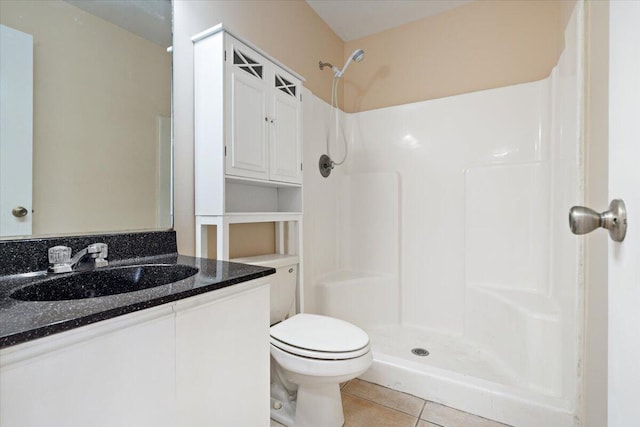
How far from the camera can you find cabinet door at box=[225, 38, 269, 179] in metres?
1.34

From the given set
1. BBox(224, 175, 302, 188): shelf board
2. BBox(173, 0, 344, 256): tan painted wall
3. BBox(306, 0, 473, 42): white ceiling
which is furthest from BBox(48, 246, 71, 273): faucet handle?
BBox(306, 0, 473, 42): white ceiling

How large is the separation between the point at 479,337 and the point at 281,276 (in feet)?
4.52

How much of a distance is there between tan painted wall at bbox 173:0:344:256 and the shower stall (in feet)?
1.10

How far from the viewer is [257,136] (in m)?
1.47

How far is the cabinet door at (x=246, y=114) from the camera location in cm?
134

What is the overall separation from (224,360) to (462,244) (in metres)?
1.81

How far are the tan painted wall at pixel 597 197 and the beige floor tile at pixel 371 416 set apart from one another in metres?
0.71

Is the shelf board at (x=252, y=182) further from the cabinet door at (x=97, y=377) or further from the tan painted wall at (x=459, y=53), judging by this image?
the tan painted wall at (x=459, y=53)

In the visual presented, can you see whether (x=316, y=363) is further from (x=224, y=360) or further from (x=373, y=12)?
(x=373, y=12)

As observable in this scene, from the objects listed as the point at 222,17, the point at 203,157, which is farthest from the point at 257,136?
the point at 222,17

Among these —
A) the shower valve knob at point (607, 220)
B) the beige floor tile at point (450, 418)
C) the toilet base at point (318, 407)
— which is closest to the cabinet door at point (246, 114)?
the toilet base at point (318, 407)

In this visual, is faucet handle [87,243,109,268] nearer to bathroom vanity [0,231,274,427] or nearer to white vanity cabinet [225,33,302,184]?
bathroom vanity [0,231,274,427]

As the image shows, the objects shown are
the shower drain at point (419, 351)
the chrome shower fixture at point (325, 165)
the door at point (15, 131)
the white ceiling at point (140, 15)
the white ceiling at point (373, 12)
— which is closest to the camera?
the door at point (15, 131)

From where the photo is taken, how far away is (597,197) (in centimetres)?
85
